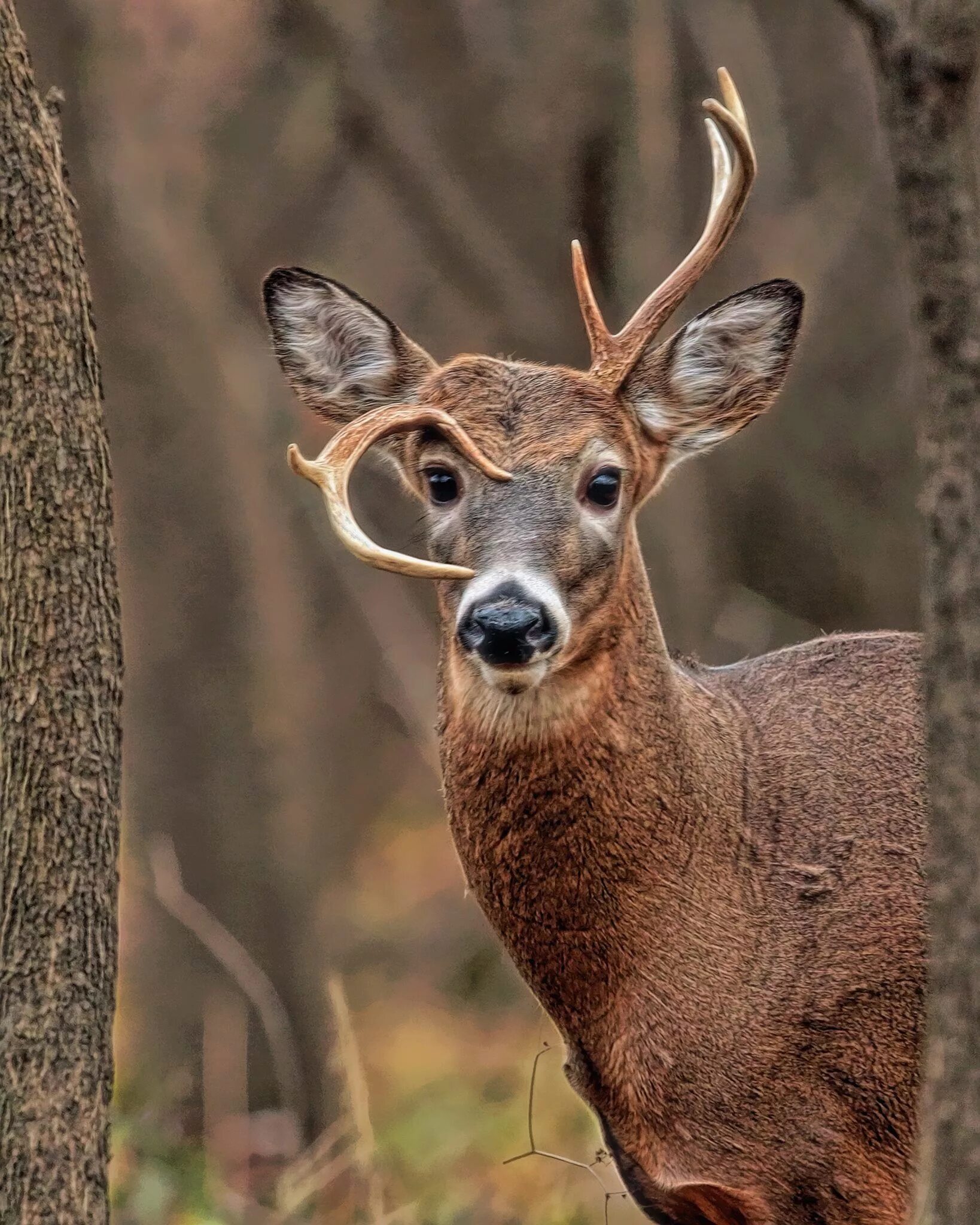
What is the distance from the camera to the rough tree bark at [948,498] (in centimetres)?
312

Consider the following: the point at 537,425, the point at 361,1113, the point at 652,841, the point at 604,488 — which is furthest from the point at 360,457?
the point at 361,1113

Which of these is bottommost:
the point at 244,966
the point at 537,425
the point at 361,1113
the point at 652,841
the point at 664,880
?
the point at 244,966

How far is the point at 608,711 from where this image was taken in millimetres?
5441

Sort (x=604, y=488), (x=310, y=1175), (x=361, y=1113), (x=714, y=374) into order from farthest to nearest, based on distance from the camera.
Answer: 1. (x=310, y=1175)
2. (x=361, y=1113)
3. (x=714, y=374)
4. (x=604, y=488)

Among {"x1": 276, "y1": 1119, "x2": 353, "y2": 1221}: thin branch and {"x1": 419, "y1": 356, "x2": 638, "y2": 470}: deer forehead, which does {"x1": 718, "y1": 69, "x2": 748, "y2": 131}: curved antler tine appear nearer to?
{"x1": 419, "y1": 356, "x2": 638, "y2": 470}: deer forehead

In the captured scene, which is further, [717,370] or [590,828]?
[717,370]

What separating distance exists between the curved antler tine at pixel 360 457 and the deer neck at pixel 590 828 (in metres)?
0.50

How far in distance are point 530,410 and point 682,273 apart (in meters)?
0.56

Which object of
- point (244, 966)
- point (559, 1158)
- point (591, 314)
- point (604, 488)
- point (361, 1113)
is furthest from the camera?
point (244, 966)

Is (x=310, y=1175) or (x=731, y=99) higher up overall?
(x=731, y=99)

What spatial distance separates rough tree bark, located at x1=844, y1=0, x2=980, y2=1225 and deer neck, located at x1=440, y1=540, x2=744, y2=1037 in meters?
2.09

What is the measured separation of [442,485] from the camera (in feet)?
18.4

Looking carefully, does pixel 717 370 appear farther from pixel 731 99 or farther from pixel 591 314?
pixel 731 99

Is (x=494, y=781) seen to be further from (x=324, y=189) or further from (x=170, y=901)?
(x=324, y=189)
